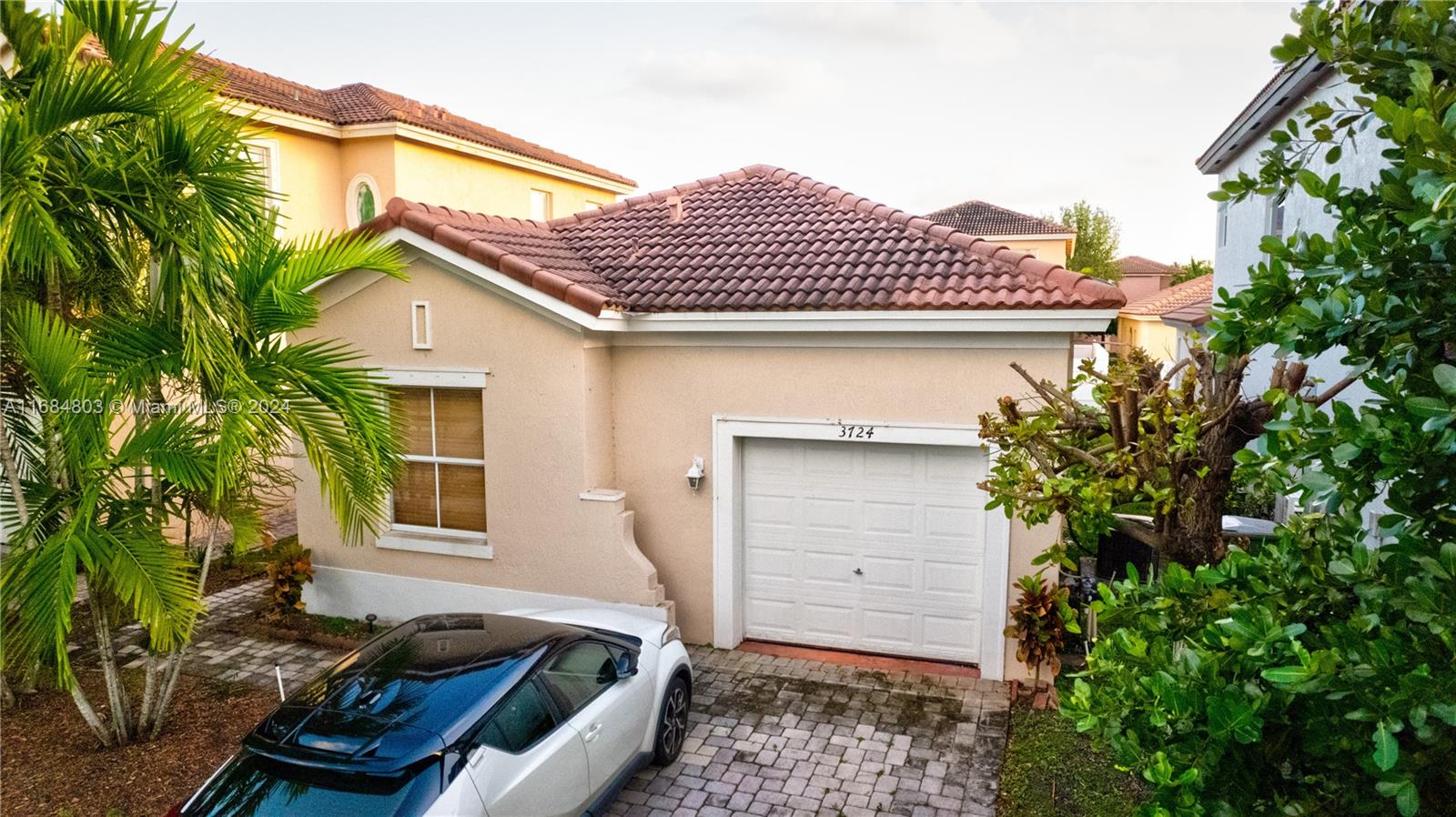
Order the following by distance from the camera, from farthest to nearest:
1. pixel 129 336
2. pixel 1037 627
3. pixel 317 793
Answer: pixel 1037 627
pixel 129 336
pixel 317 793

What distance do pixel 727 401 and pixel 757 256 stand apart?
200 centimetres

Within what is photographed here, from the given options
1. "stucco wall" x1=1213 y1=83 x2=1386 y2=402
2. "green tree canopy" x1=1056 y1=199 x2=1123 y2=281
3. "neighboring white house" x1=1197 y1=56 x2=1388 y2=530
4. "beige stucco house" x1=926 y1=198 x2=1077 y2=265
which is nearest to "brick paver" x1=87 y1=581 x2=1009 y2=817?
"neighboring white house" x1=1197 y1=56 x2=1388 y2=530

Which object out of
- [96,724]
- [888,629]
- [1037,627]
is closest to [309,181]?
[96,724]

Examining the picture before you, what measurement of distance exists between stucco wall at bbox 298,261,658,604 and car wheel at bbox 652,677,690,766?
2.01 metres

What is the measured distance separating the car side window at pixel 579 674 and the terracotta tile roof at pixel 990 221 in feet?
122

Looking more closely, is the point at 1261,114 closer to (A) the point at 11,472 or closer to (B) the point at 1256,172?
(B) the point at 1256,172

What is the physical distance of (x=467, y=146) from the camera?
71.7 feet

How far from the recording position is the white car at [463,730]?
4816 millimetres

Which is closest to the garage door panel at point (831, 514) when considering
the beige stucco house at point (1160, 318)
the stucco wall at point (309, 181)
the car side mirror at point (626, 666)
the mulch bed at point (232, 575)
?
the car side mirror at point (626, 666)

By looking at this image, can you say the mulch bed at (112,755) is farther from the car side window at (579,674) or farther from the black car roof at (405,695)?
the car side window at (579,674)

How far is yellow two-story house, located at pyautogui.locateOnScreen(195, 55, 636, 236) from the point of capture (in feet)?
63.8

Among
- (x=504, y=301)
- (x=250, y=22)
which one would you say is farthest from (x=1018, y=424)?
(x=250, y=22)

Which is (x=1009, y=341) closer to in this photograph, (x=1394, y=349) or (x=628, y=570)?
(x=628, y=570)

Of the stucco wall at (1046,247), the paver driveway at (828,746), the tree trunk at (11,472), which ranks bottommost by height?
the paver driveway at (828,746)
